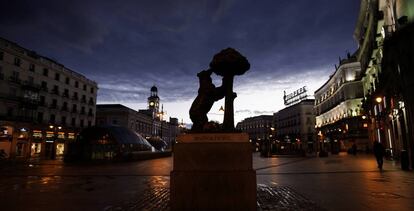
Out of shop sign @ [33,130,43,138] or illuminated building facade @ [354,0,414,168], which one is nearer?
illuminated building facade @ [354,0,414,168]

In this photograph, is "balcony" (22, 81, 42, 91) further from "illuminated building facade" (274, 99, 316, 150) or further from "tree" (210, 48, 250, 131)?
"illuminated building facade" (274, 99, 316, 150)

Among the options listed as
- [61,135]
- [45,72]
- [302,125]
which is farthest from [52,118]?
[302,125]

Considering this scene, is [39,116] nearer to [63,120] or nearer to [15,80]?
[63,120]

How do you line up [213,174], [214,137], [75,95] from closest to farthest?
1. [213,174]
2. [214,137]
3. [75,95]

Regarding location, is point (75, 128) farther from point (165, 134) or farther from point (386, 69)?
point (165, 134)

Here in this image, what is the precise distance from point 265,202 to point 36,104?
160 ft

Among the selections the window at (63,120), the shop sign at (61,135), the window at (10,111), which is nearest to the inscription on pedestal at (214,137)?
the window at (10,111)

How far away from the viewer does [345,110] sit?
53.5m

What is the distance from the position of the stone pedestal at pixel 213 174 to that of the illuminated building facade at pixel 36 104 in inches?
1380

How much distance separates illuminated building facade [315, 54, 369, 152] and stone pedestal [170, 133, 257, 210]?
4230 centimetres

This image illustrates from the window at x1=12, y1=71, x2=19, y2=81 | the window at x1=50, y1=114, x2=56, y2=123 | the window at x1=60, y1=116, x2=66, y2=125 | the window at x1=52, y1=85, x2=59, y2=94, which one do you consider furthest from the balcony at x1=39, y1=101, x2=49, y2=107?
the window at x1=12, y1=71, x2=19, y2=81

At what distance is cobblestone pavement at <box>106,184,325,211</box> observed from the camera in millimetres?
6832

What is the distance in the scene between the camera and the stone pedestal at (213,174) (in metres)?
6.39

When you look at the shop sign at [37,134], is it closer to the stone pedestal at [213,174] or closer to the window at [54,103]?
the window at [54,103]
